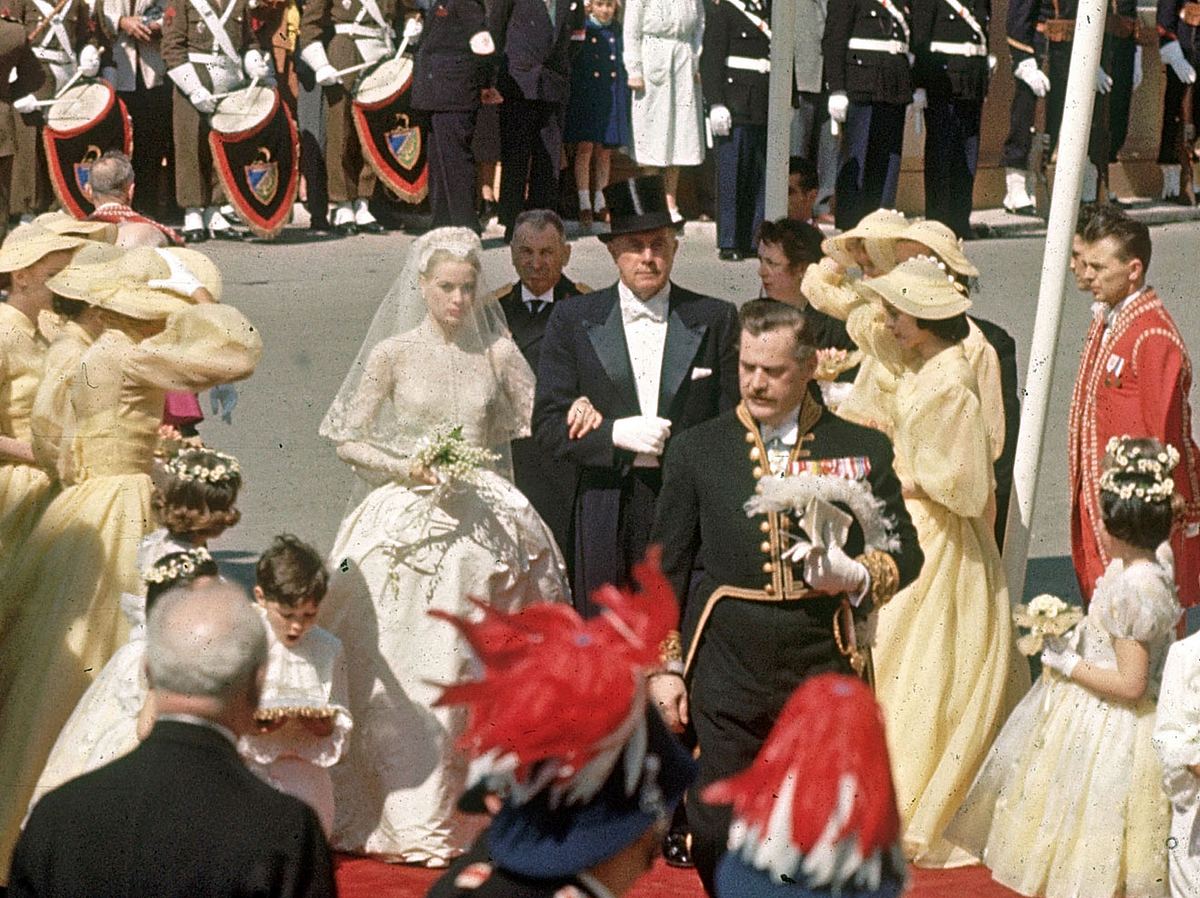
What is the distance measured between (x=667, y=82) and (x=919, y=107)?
1436 millimetres

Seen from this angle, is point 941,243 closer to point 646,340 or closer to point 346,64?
point 646,340

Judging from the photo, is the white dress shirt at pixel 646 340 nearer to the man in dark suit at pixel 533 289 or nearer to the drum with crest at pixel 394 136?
the man in dark suit at pixel 533 289

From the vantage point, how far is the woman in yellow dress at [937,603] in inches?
259

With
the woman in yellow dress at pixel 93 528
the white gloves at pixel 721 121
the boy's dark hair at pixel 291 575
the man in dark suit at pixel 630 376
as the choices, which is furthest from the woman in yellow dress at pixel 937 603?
the white gloves at pixel 721 121

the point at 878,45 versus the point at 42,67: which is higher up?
the point at 878,45

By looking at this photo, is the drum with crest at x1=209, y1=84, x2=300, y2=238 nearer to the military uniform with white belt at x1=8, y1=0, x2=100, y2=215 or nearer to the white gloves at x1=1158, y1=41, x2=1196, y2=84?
the military uniform with white belt at x1=8, y1=0, x2=100, y2=215

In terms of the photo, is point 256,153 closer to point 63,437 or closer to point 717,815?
point 63,437

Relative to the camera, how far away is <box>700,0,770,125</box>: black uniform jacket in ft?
43.3

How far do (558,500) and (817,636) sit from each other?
6.10 feet

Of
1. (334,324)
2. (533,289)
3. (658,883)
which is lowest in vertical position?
(658,883)

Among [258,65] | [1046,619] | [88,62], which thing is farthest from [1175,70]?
[1046,619]

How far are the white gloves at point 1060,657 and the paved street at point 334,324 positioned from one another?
2.59m

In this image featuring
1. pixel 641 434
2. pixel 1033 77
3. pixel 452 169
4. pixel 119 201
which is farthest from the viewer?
pixel 1033 77

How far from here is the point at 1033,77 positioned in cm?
1446
